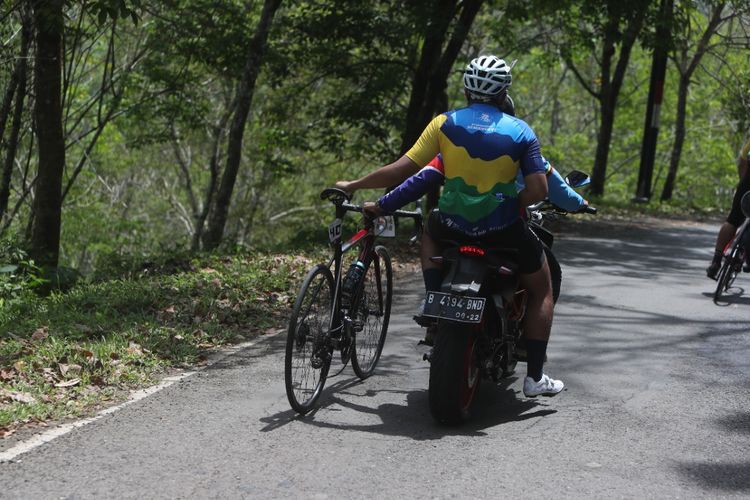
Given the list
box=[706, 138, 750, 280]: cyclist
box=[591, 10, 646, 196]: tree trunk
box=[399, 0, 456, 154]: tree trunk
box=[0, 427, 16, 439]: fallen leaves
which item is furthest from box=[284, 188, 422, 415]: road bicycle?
box=[591, 10, 646, 196]: tree trunk

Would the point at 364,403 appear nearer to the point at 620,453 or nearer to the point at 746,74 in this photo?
the point at 620,453

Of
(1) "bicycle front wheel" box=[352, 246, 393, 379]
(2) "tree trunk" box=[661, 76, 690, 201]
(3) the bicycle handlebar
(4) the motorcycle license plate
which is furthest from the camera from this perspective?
(2) "tree trunk" box=[661, 76, 690, 201]

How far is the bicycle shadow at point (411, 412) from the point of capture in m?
5.35

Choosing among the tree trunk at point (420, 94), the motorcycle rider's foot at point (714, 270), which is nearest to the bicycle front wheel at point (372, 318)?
the motorcycle rider's foot at point (714, 270)

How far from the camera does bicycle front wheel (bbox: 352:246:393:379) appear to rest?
627cm

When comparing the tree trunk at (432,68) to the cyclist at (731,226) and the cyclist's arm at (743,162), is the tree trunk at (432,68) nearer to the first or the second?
the cyclist at (731,226)

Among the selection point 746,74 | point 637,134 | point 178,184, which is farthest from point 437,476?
point 637,134

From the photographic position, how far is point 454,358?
17.1 ft

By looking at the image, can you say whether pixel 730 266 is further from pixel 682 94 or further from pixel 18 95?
pixel 682 94

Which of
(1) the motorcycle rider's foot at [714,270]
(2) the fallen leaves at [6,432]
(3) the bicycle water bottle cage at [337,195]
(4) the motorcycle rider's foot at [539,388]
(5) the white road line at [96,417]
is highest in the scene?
(3) the bicycle water bottle cage at [337,195]

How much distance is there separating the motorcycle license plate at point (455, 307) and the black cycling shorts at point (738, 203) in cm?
571

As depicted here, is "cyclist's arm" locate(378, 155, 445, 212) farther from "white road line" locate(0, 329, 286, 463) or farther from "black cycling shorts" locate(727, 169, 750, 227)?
"black cycling shorts" locate(727, 169, 750, 227)

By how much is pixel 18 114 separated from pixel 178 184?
83.0 feet

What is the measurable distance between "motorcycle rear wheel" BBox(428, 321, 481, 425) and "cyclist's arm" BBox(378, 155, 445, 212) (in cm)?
80
